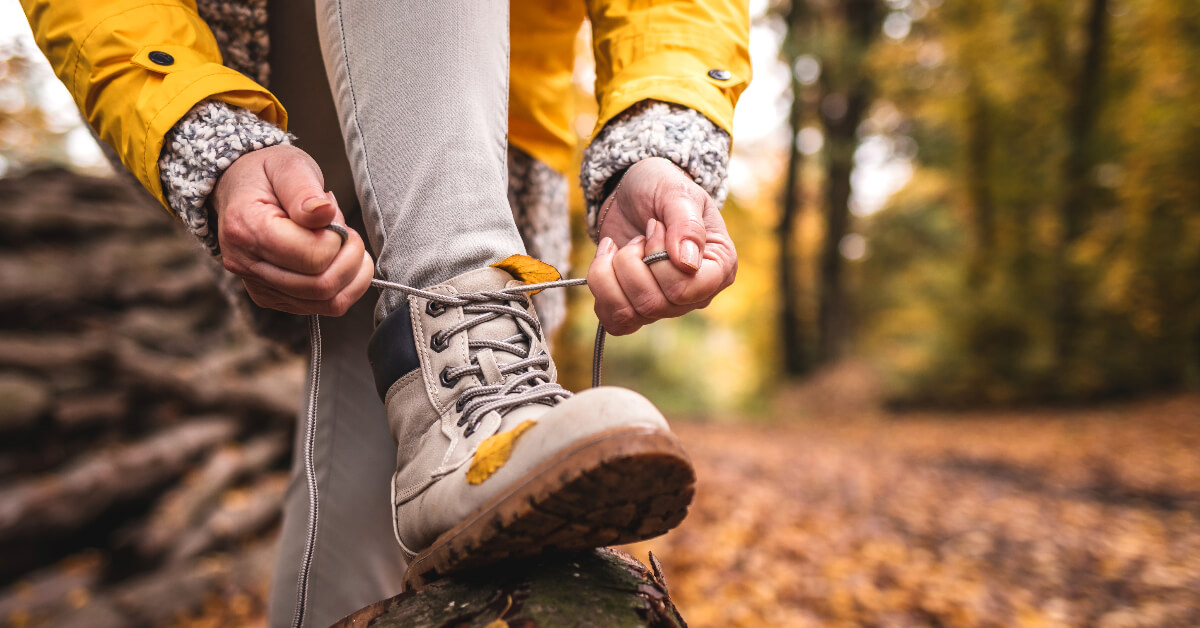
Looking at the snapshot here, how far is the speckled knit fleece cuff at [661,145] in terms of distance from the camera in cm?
106

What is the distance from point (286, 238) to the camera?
2.52 ft

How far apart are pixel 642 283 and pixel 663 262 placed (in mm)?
41

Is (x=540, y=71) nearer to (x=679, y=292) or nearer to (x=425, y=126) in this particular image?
(x=425, y=126)

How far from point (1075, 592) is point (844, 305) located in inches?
372

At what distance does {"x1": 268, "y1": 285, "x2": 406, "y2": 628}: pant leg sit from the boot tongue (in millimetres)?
503

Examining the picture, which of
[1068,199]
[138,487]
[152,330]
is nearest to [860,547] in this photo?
[138,487]

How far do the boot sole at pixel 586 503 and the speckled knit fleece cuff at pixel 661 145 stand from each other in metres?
0.51

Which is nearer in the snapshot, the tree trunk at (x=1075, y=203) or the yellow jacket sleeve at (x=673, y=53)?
the yellow jacket sleeve at (x=673, y=53)

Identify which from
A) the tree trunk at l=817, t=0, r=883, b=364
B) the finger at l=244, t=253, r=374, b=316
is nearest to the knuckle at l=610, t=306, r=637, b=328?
the finger at l=244, t=253, r=374, b=316

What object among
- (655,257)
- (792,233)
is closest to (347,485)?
(655,257)

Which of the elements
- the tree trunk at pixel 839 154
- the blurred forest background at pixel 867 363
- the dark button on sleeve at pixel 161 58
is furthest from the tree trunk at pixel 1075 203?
the dark button on sleeve at pixel 161 58

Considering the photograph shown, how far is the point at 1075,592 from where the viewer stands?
2.76 meters

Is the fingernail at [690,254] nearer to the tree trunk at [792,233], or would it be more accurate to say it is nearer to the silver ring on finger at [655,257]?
the silver ring on finger at [655,257]

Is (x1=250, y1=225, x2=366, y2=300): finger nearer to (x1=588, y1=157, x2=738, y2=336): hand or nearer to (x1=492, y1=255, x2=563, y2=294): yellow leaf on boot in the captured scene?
(x1=492, y1=255, x2=563, y2=294): yellow leaf on boot
